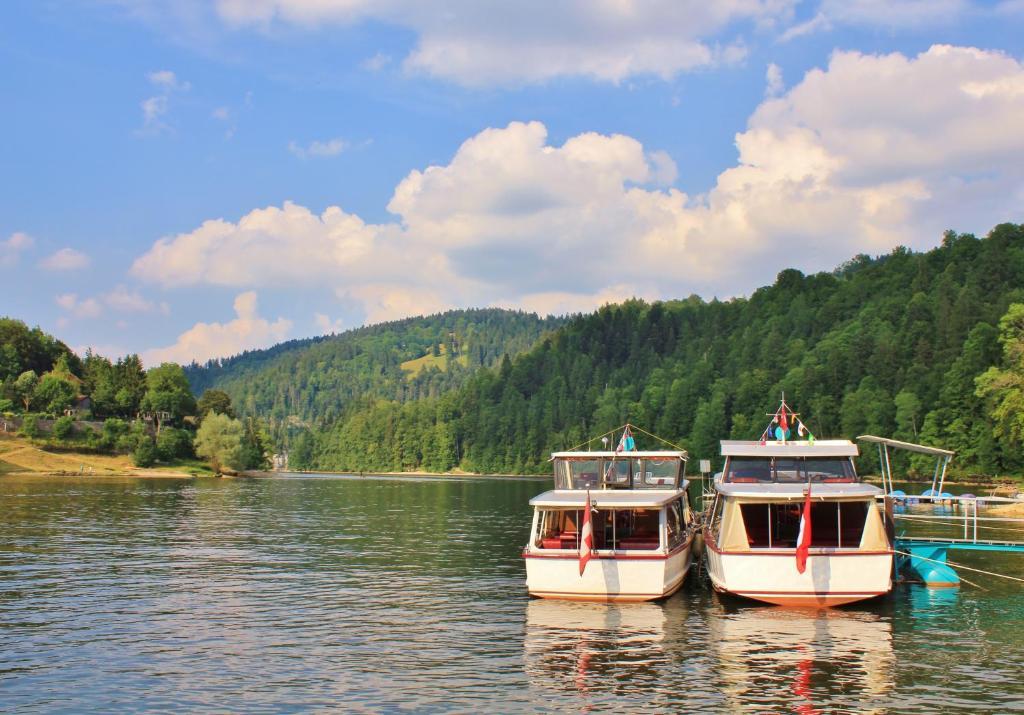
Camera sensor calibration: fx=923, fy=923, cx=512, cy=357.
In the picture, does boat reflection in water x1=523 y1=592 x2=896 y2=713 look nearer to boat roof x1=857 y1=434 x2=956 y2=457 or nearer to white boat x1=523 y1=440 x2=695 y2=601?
white boat x1=523 y1=440 x2=695 y2=601

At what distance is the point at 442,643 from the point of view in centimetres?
2978

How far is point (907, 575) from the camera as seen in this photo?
139 feet

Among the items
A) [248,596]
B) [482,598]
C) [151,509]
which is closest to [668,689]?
[482,598]

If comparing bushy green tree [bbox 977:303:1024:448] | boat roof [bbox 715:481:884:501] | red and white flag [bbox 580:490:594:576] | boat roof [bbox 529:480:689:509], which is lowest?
red and white flag [bbox 580:490:594:576]

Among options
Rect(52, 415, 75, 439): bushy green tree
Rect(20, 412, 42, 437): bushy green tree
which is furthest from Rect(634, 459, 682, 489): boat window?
Rect(20, 412, 42, 437): bushy green tree

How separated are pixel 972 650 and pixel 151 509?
78631 millimetres

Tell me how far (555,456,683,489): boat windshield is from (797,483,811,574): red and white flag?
43.6ft

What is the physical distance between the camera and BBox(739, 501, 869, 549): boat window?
1459 inches

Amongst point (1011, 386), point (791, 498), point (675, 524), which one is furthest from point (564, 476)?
point (1011, 386)

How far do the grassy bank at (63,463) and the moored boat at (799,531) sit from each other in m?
160

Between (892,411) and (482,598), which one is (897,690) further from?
(892,411)

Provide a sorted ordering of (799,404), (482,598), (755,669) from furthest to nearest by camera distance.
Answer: (799,404)
(482,598)
(755,669)

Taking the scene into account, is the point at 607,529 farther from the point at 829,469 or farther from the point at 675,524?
the point at 829,469

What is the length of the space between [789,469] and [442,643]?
18977 millimetres
